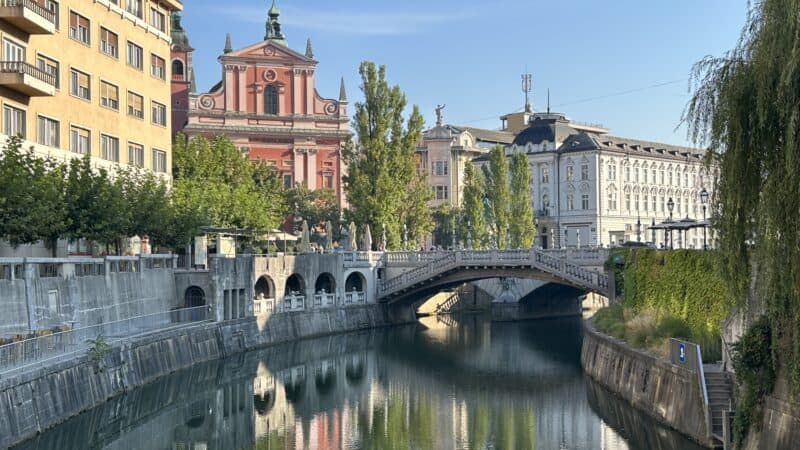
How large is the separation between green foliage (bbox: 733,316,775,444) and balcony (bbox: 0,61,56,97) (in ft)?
117

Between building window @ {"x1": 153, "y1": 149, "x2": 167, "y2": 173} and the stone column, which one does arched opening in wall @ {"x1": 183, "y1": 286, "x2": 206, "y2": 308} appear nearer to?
building window @ {"x1": 153, "y1": 149, "x2": 167, "y2": 173}

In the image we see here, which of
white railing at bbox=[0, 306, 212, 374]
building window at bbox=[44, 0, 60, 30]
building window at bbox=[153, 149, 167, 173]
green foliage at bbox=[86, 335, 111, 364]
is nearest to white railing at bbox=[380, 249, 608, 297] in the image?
building window at bbox=[153, 149, 167, 173]

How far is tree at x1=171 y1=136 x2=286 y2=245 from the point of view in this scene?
64.2 meters

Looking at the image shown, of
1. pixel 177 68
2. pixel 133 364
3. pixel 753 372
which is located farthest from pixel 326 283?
pixel 753 372

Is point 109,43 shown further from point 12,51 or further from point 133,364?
point 133,364

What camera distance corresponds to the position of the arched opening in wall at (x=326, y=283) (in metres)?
77.9

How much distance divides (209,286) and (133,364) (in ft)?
55.2

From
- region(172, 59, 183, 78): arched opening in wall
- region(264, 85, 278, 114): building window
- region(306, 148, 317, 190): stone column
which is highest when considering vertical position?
region(172, 59, 183, 78): arched opening in wall

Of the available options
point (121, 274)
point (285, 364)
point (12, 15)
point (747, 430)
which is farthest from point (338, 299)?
point (747, 430)

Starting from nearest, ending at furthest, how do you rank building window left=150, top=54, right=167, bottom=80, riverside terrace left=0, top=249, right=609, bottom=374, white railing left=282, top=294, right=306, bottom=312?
riverside terrace left=0, top=249, right=609, bottom=374 → building window left=150, top=54, right=167, bottom=80 → white railing left=282, top=294, right=306, bottom=312

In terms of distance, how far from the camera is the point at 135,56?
64812mm

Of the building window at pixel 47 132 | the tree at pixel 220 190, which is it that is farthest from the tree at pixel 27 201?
the tree at pixel 220 190

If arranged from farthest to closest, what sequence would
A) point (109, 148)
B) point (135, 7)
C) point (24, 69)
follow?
point (135, 7), point (109, 148), point (24, 69)

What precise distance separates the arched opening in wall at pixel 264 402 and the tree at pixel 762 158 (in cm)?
2241
